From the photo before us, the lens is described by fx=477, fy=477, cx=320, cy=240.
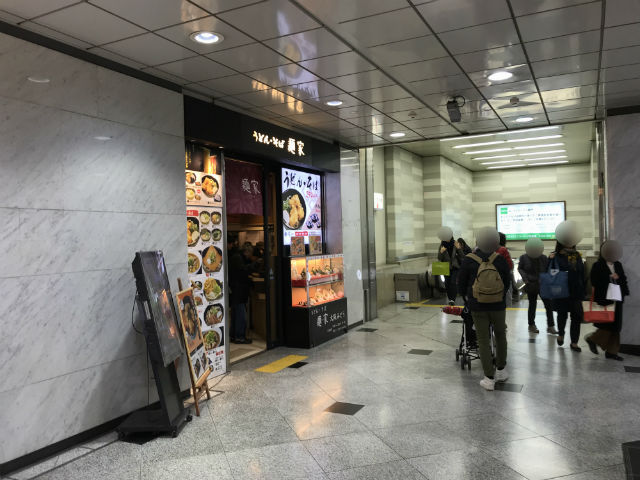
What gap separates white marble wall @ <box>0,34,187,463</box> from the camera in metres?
3.27

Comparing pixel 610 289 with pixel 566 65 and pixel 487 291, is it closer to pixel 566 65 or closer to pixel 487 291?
pixel 487 291

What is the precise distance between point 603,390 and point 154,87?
16.8 ft

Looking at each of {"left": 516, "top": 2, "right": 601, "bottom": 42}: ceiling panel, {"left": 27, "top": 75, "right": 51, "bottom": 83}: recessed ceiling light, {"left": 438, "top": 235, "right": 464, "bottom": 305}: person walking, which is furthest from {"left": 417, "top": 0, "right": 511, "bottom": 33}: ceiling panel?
{"left": 438, "top": 235, "right": 464, "bottom": 305}: person walking

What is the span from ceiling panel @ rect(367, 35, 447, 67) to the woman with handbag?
10.5 ft

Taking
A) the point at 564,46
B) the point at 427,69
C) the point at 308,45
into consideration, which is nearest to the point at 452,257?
the point at 427,69

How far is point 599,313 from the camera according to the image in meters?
5.42

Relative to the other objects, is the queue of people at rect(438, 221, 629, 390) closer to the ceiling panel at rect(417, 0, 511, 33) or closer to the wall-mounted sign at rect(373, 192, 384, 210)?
the ceiling panel at rect(417, 0, 511, 33)

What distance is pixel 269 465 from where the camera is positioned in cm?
323

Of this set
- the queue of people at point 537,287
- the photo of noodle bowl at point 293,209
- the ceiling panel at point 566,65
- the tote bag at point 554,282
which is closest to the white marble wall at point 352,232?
the photo of noodle bowl at point 293,209

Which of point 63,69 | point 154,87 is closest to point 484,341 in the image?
point 154,87

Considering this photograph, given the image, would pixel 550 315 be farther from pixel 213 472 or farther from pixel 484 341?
pixel 213 472

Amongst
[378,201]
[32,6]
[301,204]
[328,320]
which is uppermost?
[32,6]

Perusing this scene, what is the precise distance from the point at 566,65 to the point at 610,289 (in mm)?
2570

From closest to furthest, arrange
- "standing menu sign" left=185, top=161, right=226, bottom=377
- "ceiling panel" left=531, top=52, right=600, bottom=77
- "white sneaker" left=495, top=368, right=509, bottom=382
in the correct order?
"ceiling panel" left=531, top=52, right=600, bottom=77, "white sneaker" left=495, top=368, right=509, bottom=382, "standing menu sign" left=185, top=161, right=226, bottom=377
